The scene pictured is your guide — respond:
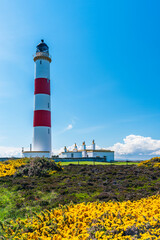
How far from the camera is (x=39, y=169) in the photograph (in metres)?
16.7

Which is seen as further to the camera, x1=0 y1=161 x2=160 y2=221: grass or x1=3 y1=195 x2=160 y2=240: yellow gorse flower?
x1=0 y1=161 x2=160 y2=221: grass

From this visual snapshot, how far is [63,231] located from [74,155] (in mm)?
36563

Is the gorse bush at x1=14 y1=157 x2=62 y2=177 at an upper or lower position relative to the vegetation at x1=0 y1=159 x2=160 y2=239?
upper

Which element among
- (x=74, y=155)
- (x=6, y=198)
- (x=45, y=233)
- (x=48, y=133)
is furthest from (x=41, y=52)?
(x=45, y=233)

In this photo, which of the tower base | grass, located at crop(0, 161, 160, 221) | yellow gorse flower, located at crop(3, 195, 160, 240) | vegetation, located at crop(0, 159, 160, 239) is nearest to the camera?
yellow gorse flower, located at crop(3, 195, 160, 240)

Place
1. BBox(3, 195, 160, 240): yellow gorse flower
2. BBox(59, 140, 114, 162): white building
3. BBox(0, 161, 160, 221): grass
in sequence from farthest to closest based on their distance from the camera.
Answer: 1. BBox(59, 140, 114, 162): white building
2. BBox(0, 161, 160, 221): grass
3. BBox(3, 195, 160, 240): yellow gorse flower

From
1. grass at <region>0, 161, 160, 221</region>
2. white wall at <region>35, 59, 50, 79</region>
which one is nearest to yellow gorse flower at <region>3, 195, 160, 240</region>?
grass at <region>0, 161, 160, 221</region>

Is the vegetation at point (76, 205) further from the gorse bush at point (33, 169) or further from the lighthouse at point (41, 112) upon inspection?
the lighthouse at point (41, 112)

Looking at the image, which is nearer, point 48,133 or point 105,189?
point 105,189

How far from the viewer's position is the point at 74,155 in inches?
1657

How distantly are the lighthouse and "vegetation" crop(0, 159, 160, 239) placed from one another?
46.5 ft

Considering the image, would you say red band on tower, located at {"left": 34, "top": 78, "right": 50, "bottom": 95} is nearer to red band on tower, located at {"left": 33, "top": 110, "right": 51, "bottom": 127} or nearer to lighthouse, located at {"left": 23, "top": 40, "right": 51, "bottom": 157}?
lighthouse, located at {"left": 23, "top": 40, "right": 51, "bottom": 157}

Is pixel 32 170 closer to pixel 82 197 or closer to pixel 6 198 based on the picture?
pixel 6 198

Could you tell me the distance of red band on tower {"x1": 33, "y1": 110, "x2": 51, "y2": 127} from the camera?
108 feet
